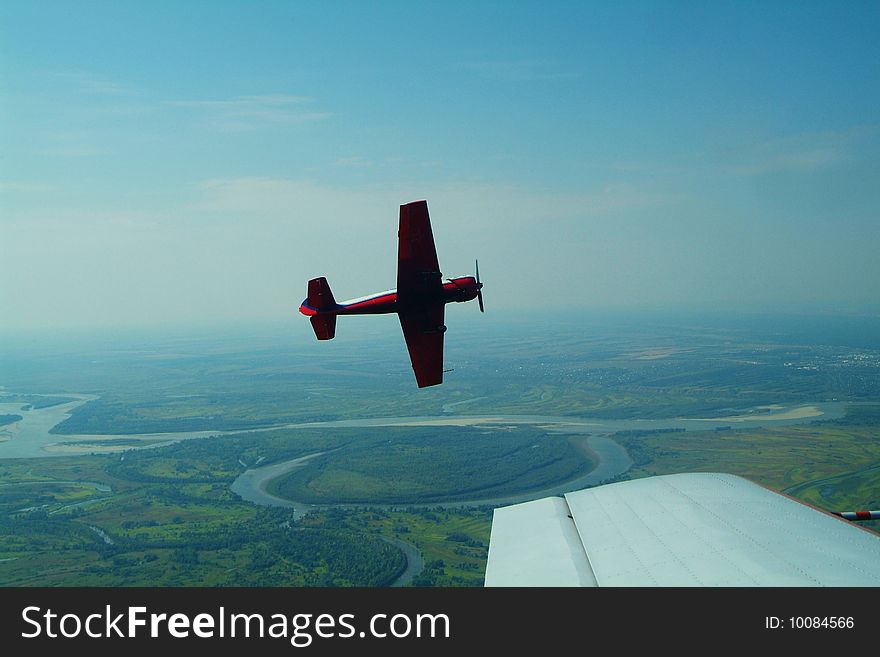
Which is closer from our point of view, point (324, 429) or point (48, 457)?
point (48, 457)

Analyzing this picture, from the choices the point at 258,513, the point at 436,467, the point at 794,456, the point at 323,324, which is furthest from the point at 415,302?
the point at 794,456

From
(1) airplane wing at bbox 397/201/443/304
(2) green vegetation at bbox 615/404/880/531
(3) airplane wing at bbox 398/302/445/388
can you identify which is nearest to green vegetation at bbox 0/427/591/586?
(2) green vegetation at bbox 615/404/880/531

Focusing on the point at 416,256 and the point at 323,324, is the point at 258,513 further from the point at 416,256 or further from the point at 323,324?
the point at 416,256

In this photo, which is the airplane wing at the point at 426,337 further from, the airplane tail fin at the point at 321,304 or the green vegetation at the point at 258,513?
the green vegetation at the point at 258,513

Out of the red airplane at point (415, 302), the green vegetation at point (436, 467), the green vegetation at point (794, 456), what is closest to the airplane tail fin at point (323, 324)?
the red airplane at point (415, 302)

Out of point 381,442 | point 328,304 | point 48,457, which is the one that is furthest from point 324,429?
point 328,304
